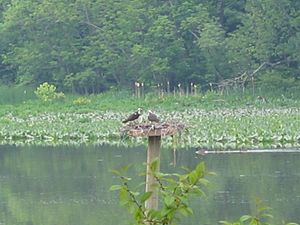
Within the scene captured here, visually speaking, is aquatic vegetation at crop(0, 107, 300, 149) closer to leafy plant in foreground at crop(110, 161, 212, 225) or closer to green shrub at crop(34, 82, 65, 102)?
green shrub at crop(34, 82, 65, 102)

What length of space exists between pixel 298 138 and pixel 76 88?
685 inches

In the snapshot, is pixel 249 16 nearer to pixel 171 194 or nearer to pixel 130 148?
pixel 130 148

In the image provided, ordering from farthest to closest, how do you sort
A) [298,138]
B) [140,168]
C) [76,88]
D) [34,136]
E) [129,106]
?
1. [76,88]
2. [129,106]
3. [34,136]
4. [298,138]
5. [140,168]

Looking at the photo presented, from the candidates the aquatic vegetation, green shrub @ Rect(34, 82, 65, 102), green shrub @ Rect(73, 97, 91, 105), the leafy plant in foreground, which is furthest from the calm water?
green shrub @ Rect(34, 82, 65, 102)

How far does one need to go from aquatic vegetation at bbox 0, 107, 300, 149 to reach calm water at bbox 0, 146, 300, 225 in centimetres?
96

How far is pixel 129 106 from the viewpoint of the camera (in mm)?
31594

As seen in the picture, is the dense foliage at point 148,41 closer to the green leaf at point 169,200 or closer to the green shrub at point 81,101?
the green shrub at point 81,101

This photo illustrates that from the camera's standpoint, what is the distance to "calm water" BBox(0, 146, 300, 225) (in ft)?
44.4

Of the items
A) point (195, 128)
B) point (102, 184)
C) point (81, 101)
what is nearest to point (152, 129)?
point (102, 184)

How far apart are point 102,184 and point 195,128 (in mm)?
5046

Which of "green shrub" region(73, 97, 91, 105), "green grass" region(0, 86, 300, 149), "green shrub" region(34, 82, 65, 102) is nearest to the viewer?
"green grass" region(0, 86, 300, 149)

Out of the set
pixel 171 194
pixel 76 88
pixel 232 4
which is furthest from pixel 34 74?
pixel 171 194

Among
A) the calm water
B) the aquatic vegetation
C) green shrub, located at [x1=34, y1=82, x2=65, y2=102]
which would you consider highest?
green shrub, located at [x1=34, y1=82, x2=65, y2=102]

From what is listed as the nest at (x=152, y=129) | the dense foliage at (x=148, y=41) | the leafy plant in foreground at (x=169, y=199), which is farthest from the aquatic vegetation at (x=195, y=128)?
the leafy plant in foreground at (x=169, y=199)
